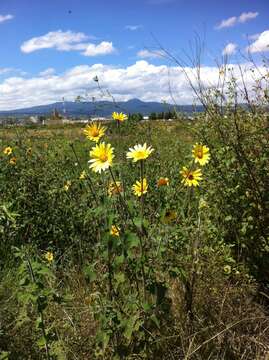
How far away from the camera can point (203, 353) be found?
2666 mm

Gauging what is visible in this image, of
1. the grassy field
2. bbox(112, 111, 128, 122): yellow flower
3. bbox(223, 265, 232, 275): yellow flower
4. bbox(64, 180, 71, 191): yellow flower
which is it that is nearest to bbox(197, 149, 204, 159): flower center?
the grassy field

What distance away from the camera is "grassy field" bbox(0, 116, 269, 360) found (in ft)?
7.88

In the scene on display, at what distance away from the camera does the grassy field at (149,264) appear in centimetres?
240

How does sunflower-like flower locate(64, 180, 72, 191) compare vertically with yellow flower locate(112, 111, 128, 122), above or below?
below

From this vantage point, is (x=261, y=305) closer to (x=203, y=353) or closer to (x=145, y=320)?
(x=203, y=353)

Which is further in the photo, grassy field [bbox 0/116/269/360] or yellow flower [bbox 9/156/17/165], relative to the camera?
yellow flower [bbox 9/156/17/165]

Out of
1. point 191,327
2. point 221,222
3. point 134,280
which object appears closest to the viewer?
point 134,280

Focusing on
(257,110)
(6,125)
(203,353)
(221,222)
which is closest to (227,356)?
(203,353)

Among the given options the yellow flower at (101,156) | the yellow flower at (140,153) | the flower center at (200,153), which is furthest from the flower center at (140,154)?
the flower center at (200,153)

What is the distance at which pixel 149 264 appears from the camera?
2449mm

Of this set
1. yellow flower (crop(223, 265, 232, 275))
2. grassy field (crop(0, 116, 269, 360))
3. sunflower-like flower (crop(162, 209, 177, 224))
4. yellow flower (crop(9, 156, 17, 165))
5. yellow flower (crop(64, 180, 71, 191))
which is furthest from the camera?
yellow flower (crop(9, 156, 17, 165))

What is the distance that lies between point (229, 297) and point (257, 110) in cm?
137

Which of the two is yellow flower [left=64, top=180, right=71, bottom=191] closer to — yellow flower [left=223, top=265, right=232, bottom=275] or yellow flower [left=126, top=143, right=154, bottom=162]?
yellow flower [left=223, top=265, right=232, bottom=275]

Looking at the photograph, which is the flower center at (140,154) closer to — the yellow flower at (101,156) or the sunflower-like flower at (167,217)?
the yellow flower at (101,156)
